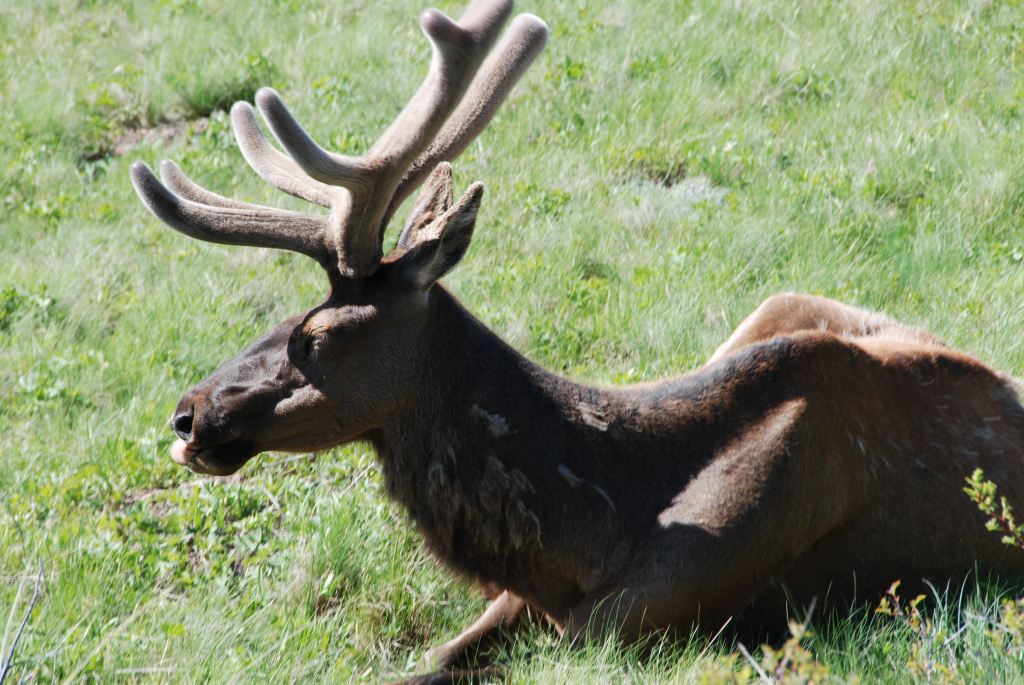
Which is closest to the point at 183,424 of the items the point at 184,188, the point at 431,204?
the point at 184,188

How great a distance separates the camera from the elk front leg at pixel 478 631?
4785 mm

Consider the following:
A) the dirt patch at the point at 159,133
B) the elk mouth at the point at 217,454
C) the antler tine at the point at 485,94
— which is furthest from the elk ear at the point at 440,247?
the dirt patch at the point at 159,133

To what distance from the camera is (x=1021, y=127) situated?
8.08 metres

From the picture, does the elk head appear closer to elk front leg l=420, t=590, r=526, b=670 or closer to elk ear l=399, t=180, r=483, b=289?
elk ear l=399, t=180, r=483, b=289

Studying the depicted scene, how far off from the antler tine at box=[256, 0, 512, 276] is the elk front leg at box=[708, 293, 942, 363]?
1.78 meters

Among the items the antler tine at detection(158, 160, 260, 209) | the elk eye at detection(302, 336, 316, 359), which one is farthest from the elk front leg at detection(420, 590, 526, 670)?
the antler tine at detection(158, 160, 260, 209)

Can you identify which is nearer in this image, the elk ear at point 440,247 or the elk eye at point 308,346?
the elk ear at point 440,247

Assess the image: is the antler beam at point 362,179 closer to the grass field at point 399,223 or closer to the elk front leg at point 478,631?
the grass field at point 399,223

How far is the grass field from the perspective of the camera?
464 cm

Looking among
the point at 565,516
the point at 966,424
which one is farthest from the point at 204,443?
the point at 966,424

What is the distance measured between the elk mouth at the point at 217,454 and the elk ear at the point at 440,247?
0.85 m

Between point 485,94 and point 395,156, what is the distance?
0.59m

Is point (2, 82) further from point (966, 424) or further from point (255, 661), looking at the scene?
point (966, 424)

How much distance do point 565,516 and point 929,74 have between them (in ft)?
18.7
